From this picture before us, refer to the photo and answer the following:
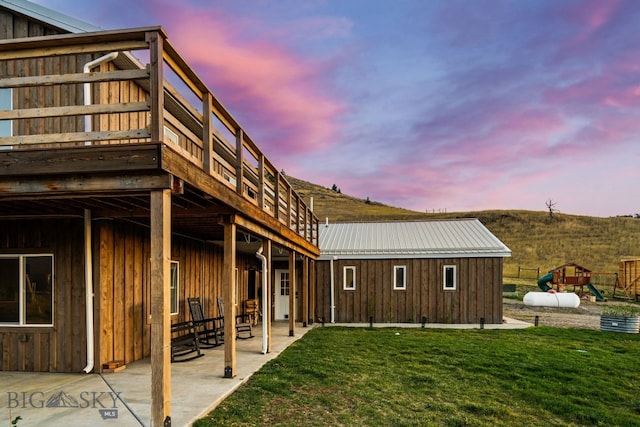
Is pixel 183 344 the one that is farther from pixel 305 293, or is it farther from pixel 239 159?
pixel 305 293

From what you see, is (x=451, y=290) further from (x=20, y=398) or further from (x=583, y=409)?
(x=20, y=398)

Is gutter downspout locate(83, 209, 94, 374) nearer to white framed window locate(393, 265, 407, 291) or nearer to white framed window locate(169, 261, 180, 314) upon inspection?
white framed window locate(169, 261, 180, 314)

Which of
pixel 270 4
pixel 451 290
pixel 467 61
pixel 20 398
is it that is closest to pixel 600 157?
pixel 467 61

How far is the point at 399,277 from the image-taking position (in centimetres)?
1556

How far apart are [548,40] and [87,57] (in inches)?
518

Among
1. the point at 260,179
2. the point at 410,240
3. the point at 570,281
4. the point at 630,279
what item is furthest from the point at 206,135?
the point at 630,279

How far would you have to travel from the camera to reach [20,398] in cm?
535

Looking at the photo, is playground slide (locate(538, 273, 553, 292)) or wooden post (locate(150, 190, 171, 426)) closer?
wooden post (locate(150, 190, 171, 426))

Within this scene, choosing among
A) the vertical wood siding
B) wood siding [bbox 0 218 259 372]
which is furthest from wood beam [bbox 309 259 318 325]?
wood siding [bbox 0 218 259 372]

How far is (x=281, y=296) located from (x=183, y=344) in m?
7.62

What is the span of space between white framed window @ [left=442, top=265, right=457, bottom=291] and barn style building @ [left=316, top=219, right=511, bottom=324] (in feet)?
0.06

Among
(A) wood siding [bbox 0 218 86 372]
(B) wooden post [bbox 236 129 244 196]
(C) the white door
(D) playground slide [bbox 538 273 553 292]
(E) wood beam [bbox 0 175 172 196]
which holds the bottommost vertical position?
(D) playground slide [bbox 538 273 553 292]

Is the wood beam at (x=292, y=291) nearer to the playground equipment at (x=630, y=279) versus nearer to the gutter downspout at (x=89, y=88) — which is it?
the gutter downspout at (x=89, y=88)

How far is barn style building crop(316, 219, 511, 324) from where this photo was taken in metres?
15.1
